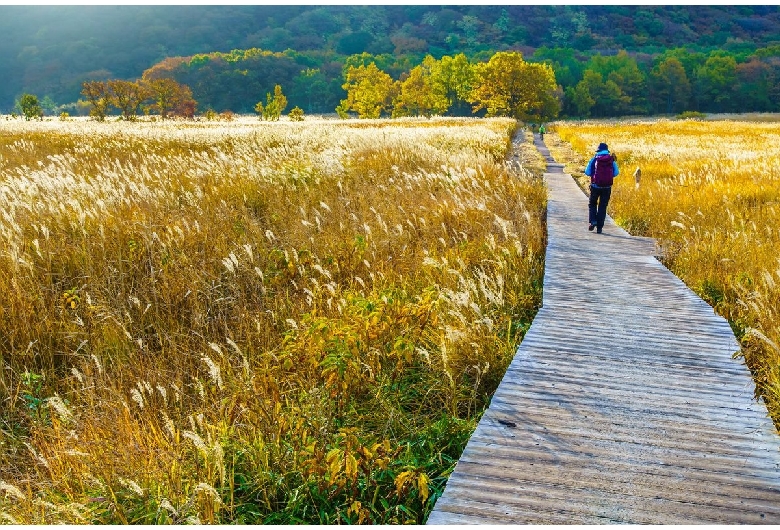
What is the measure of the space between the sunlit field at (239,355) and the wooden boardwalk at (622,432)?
32 cm

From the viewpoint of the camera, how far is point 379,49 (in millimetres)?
168250

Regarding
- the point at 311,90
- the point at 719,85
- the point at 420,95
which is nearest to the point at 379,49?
the point at 311,90

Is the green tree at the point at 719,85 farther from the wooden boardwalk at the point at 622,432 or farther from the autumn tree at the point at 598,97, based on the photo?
the wooden boardwalk at the point at 622,432

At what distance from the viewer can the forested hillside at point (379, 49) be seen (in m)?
101

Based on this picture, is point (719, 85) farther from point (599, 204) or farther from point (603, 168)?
point (599, 204)

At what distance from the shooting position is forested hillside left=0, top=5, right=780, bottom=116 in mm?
100625

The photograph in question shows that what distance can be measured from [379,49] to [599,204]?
175 m

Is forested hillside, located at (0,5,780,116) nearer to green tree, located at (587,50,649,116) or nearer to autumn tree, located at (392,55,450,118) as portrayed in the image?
green tree, located at (587,50,649,116)

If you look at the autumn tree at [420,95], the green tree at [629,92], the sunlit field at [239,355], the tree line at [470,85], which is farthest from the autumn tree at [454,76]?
the sunlit field at [239,355]

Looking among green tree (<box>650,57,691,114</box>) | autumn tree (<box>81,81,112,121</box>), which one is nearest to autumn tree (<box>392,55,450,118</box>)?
autumn tree (<box>81,81,112,121</box>)

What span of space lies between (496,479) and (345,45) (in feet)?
606

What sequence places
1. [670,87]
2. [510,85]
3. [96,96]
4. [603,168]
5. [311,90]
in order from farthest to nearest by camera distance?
[311,90] → [670,87] → [510,85] → [96,96] → [603,168]

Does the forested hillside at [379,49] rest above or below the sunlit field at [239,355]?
above

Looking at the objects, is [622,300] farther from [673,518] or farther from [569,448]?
[673,518]
